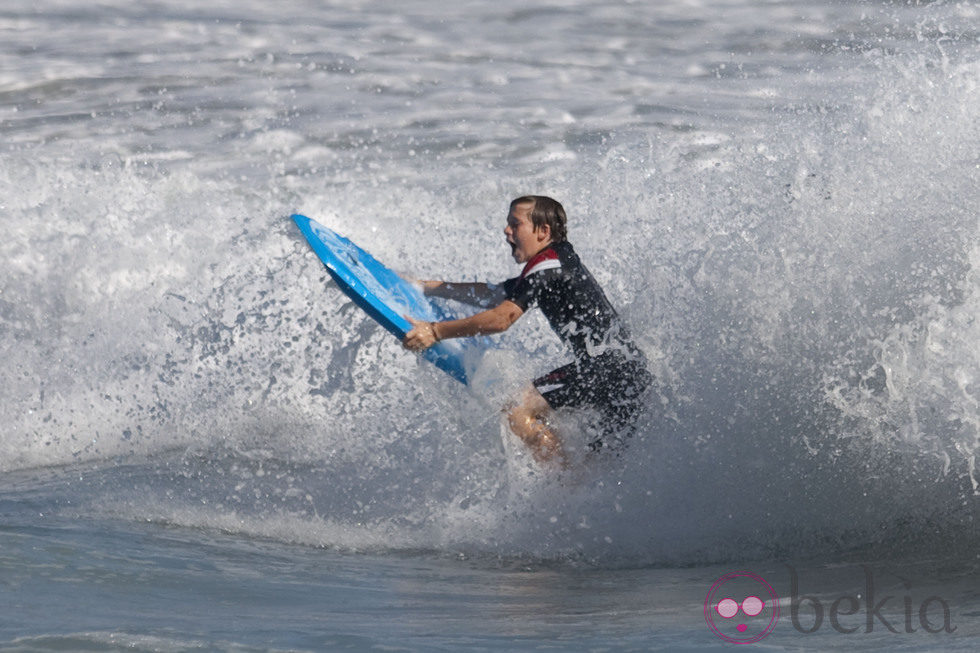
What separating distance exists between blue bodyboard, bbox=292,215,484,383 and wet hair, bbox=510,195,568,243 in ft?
2.71

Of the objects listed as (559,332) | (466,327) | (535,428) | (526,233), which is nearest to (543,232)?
(526,233)

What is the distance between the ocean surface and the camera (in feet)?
14.3

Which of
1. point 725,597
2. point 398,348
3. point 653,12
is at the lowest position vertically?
point 725,597

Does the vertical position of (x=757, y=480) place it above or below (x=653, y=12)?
below

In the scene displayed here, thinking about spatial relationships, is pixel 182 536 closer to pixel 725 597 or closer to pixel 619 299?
pixel 725 597

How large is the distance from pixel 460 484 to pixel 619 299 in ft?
6.27

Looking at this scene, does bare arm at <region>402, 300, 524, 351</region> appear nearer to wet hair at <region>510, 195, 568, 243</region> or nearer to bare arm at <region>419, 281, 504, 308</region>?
wet hair at <region>510, 195, 568, 243</region>

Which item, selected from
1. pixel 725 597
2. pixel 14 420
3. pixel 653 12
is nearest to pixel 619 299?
pixel 725 597

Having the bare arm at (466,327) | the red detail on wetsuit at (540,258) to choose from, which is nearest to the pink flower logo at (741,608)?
the bare arm at (466,327)

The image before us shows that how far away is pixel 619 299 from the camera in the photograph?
746cm

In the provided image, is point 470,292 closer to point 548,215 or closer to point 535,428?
point 548,215

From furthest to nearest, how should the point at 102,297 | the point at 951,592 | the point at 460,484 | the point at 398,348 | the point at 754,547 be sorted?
the point at 102,297
the point at 398,348
the point at 460,484
the point at 754,547
the point at 951,592

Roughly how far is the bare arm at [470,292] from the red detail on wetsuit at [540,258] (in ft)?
1.58

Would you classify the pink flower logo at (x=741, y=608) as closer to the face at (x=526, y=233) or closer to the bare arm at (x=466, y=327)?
the bare arm at (x=466, y=327)
